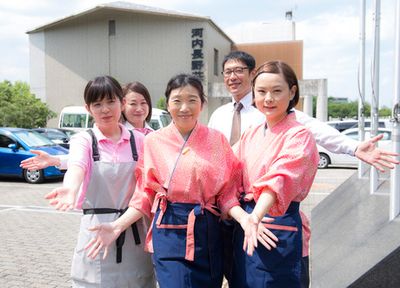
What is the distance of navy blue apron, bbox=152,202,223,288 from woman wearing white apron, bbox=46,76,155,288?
13.1 inches

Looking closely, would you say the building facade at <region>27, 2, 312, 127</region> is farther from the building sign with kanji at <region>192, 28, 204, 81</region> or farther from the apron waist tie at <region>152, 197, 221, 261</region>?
the apron waist tie at <region>152, 197, 221, 261</region>

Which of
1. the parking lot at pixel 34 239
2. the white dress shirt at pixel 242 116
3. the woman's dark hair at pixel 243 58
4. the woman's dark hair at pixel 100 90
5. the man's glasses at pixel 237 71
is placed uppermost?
the woman's dark hair at pixel 243 58

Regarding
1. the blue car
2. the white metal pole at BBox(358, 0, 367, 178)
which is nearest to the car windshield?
the blue car

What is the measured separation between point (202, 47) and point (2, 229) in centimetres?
2176

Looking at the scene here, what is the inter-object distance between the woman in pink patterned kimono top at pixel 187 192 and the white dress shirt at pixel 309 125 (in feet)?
1.95

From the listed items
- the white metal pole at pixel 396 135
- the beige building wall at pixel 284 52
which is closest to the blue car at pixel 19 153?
the white metal pole at pixel 396 135

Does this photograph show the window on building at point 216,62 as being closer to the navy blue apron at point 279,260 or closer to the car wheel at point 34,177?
the car wheel at point 34,177

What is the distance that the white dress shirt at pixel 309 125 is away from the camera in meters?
2.29

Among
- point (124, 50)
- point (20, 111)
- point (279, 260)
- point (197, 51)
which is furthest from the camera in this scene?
point (124, 50)

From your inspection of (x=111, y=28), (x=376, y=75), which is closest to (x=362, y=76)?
(x=376, y=75)

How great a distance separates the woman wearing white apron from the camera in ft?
7.13

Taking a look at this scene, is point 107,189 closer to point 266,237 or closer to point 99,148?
point 99,148

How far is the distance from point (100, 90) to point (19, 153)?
9.37 metres

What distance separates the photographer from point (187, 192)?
1.90m
